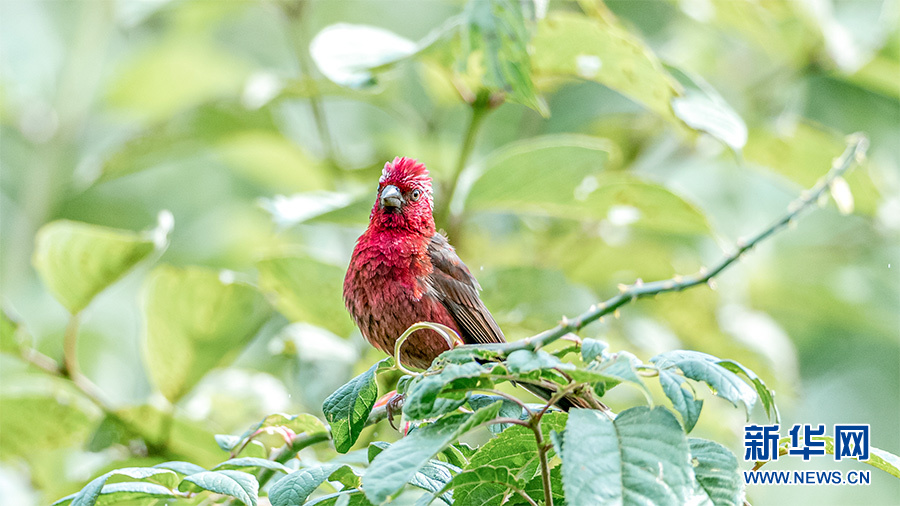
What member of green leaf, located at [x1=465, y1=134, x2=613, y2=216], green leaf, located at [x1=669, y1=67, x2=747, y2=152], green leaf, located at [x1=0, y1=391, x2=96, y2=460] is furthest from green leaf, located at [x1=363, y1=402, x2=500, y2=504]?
green leaf, located at [x1=0, y1=391, x2=96, y2=460]

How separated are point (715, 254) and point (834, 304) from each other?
552mm

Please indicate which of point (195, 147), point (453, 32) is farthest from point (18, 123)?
point (453, 32)

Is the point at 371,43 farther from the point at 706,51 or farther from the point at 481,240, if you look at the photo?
the point at 706,51

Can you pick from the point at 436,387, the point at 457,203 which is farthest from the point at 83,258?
the point at 436,387

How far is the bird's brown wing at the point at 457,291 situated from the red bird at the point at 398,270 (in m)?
0.02

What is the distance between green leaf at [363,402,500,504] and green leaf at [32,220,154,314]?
124 cm

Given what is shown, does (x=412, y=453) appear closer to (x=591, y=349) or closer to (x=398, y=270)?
(x=591, y=349)

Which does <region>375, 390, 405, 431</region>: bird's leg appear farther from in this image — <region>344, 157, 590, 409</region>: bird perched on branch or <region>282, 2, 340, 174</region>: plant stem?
<region>282, 2, 340, 174</region>: plant stem

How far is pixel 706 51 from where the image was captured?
3.60 m

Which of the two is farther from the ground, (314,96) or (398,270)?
(314,96)

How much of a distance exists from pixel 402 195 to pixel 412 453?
2.55 feet

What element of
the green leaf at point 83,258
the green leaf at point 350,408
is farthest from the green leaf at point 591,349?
the green leaf at point 83,258

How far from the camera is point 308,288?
2.24m

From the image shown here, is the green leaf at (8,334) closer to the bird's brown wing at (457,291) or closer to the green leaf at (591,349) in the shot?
the bird's brown wing at (457,291)
